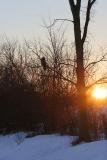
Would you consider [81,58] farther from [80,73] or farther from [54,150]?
[54,150]

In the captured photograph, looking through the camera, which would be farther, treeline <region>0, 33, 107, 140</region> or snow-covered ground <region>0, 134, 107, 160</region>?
treeline <region>0, 33, 107, 140</region>

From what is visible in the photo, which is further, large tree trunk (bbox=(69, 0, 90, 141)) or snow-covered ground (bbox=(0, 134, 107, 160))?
large tree trunk (bbox=(69, 0, 90, 141))

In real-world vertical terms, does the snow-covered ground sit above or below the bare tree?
below

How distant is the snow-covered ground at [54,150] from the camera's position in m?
14.6

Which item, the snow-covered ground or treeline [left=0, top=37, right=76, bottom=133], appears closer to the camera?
the snow-covered ground

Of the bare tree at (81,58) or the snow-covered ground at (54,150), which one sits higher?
the bare tree at (81,58)

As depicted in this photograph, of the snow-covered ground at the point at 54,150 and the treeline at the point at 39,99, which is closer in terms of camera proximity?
the snow-covered ground at the point at 54,150

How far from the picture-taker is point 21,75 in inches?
1395

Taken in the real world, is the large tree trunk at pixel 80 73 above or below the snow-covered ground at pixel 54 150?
above

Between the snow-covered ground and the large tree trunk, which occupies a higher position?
the large tree trunk

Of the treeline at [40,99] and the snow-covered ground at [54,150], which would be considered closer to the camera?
the snow-covered ground at [54,150]

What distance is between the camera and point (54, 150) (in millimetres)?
17922

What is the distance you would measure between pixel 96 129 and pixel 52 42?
42.9ft

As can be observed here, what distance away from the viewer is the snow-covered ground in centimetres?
1463
